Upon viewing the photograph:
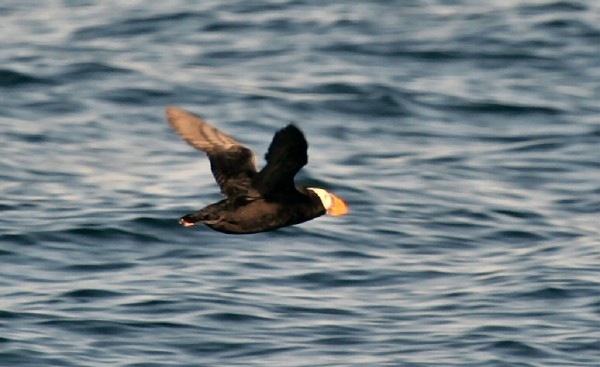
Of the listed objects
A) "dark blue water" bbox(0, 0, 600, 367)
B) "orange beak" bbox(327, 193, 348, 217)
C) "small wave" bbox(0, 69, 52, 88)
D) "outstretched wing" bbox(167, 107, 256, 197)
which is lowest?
"dark blue water" bbox(0, 0, 600, 367)

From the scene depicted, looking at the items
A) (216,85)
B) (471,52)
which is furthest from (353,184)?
(471,52)

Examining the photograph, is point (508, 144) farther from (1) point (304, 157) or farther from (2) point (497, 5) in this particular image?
(1) point (304, 157)

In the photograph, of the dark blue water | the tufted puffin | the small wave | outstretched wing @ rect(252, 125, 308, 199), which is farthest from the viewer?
the small wave

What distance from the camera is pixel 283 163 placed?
8.34 metres

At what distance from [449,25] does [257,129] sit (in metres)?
4.10

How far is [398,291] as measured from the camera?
1187 cm

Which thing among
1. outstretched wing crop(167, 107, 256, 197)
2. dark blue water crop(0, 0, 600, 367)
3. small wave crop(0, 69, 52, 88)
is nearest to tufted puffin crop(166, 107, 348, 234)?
outstretched wing crop(167, 107, 256, 197)

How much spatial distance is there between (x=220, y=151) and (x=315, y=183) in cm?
484

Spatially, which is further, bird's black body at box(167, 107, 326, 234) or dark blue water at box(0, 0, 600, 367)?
dark blue water at box(0, 0, 600, 367)

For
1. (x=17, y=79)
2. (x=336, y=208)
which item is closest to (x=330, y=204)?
(x=336, y=208)

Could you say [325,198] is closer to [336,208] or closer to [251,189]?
[336,208]

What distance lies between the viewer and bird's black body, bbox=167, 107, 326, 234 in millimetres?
8438

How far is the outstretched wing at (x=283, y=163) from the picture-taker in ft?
26.3

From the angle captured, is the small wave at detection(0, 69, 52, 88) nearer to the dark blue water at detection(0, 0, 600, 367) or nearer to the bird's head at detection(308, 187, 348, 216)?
the dark blue water at detection(0, 0, 600, 367)
